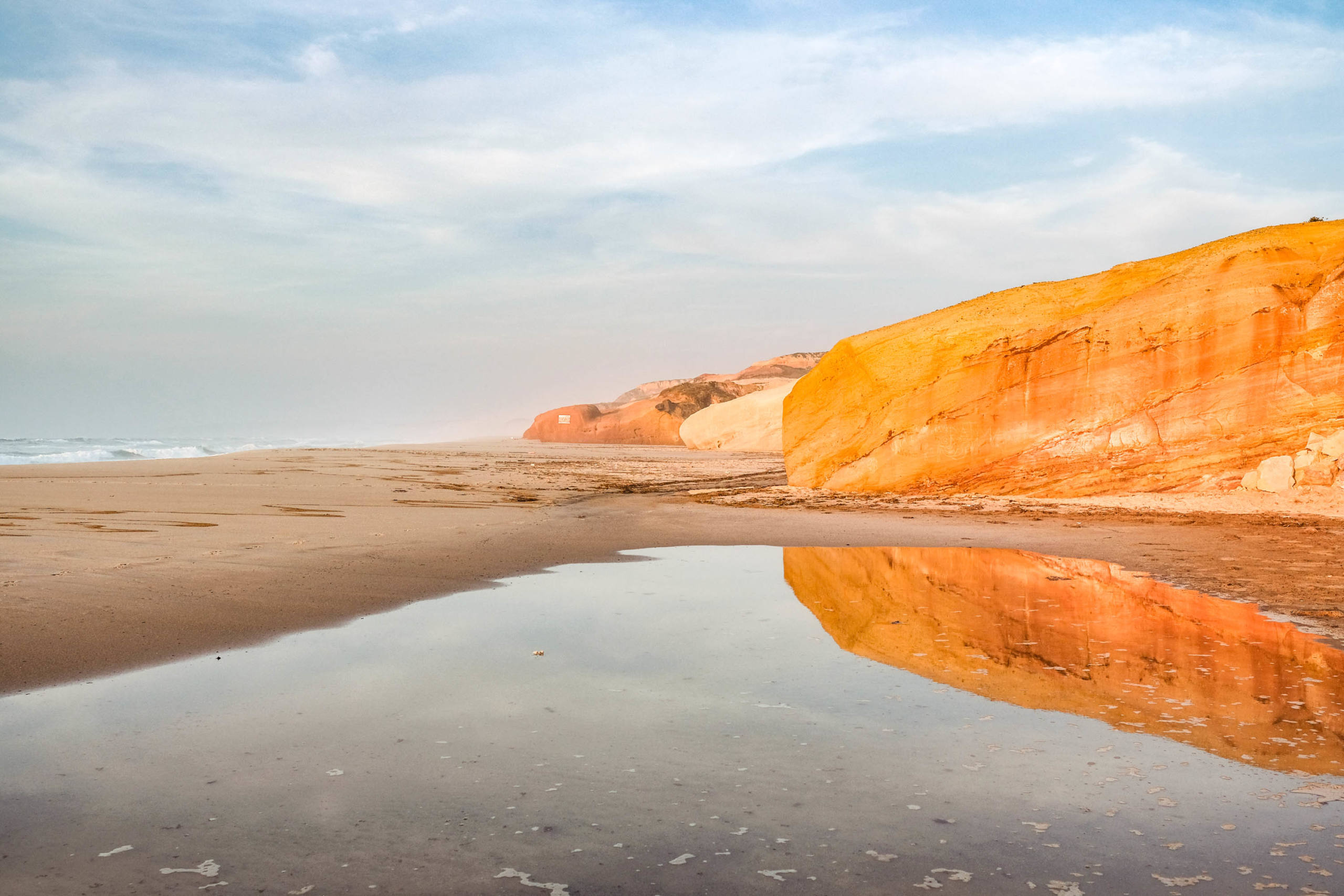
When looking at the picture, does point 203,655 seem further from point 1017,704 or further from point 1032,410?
point 1032,410

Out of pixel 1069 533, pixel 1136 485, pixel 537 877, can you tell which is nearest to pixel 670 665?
pixel 537 877

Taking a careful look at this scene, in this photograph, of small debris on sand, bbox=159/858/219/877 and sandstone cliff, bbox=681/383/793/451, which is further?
sandstone cliff, bbox=681/383/793/451

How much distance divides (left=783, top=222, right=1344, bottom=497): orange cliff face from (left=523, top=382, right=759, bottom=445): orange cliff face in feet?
118

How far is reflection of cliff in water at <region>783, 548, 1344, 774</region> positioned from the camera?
127 inches

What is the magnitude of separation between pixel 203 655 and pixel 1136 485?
10.6 m

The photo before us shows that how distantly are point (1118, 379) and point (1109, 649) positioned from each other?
8.48 m

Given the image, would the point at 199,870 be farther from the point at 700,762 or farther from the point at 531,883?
the point at 700,762

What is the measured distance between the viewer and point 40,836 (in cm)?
239

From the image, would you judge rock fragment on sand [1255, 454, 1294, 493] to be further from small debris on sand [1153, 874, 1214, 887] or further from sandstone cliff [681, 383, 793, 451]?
sandstone cliff [681, 383, 793, 451]

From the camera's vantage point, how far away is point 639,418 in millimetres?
54219

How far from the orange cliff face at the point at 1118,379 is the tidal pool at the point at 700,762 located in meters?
7.22

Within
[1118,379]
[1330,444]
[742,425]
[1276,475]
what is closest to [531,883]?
[1276,475]

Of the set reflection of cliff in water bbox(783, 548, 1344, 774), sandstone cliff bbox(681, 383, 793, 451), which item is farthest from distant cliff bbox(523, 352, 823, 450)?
reflection of cliff in water bbox(783, 548, 1344, 774)

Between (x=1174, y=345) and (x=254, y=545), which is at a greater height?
(x=1174, y=345)
